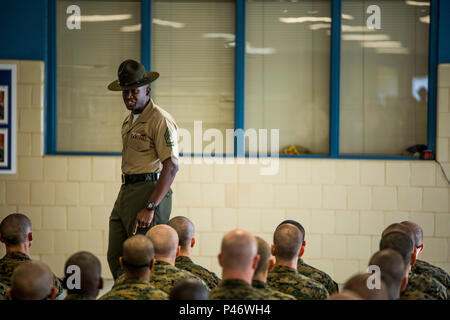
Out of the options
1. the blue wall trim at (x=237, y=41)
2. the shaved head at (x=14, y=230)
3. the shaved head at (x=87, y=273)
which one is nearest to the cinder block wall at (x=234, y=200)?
the blue wall trim at (x=237, y=41)

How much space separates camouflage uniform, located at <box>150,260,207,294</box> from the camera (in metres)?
3.14

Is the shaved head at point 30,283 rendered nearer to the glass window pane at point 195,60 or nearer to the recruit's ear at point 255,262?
the recruit's ear at point 255,262

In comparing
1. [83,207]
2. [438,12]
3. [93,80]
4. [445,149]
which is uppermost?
[438,12]

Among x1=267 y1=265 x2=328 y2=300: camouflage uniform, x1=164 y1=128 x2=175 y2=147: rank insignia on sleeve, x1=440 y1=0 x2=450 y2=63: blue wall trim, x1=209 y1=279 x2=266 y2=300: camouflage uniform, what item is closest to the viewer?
x1=209 y1=279 x2=266 y2=300: camouflage uniform

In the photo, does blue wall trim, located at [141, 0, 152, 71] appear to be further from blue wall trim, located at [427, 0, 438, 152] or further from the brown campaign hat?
blue wall trim, located at [427, 0, 438, 152]

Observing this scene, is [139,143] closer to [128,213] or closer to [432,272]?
[128,213]

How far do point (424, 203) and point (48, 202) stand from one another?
3.42 m

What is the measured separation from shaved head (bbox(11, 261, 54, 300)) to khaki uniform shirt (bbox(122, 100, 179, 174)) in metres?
1.60

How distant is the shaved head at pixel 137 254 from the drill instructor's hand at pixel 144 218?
3.16 feet

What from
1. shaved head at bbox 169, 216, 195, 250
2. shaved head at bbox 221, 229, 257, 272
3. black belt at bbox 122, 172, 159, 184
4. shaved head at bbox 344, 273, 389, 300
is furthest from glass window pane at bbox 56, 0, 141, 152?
shaved head at bbox 344, 273, 389, 300
